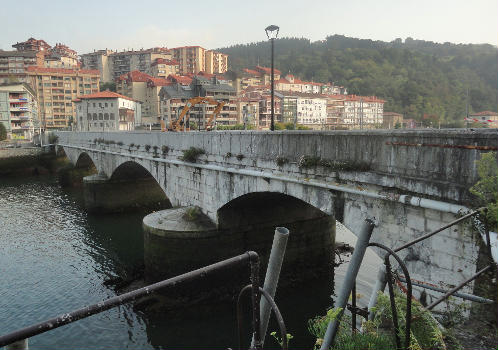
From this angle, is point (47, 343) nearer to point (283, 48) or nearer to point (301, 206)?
point (301, 206)

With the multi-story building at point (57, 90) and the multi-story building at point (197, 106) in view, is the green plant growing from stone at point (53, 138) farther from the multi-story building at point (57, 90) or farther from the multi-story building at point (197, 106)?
the multi-story building at point (57, 90)

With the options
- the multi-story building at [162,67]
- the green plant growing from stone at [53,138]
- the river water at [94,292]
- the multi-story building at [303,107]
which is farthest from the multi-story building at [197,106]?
the river water at [94,292]

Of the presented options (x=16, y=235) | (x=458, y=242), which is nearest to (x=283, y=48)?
(x=16, y=235)

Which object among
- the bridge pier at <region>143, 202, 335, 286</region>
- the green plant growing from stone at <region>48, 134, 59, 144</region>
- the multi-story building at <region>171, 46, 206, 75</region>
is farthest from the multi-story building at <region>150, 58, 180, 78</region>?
the bridge pier at <region>143, 202, 335, 286</region>

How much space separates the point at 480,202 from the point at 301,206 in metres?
8.98

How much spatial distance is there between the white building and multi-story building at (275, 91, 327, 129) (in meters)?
27.9

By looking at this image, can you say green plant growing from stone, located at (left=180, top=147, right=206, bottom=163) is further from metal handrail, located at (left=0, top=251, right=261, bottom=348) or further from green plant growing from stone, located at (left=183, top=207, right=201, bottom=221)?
metal handrail, located at (left=0, top=251, right=261, bottom=348)

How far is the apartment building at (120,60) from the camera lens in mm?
123500

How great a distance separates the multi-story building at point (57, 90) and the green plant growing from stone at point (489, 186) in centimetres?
9423

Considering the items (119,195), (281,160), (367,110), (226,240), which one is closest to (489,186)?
(281,160)

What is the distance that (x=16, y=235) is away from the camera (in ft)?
68.9

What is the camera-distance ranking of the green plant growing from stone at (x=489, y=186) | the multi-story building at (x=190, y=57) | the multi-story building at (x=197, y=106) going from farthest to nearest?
the multi-story building at (x=190, y=57) < the multi-story building at (x=197, y=106) < the green plant growing from stone at (x=489, y=186)

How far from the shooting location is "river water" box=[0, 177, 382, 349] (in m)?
11.3

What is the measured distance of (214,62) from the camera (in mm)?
134125
